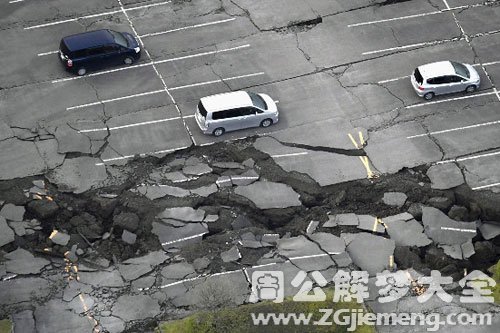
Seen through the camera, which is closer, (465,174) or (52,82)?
(465,174)

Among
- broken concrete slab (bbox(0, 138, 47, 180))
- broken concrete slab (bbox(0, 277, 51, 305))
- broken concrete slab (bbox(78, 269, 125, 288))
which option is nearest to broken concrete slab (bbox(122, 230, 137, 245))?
broken concrete slab (bbox(78, 269, 125, 288))

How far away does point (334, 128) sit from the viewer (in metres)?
42.5

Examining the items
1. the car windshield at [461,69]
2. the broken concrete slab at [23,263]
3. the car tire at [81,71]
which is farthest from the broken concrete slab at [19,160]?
the car windshield at [461,69]

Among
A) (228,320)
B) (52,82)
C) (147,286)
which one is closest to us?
(228,320)

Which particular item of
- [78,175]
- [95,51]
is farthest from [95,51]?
[78,175]

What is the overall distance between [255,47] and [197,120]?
6914mm

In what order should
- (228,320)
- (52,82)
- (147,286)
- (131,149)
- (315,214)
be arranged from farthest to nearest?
(52,82) < (131,149) < (315,214) < (147,286) < (228,320)

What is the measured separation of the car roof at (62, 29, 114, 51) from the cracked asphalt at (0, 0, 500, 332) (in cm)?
155

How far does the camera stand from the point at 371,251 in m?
36.9

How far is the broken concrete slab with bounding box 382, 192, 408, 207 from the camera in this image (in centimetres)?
3903

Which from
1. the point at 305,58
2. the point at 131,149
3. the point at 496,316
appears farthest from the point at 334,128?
the point at 496,316

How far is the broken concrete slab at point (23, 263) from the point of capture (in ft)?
116

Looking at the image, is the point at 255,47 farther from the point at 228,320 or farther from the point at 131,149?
the point at 228,320

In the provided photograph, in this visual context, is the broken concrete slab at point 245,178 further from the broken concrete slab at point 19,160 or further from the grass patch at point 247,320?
the broken concrete slab at point 19,160
